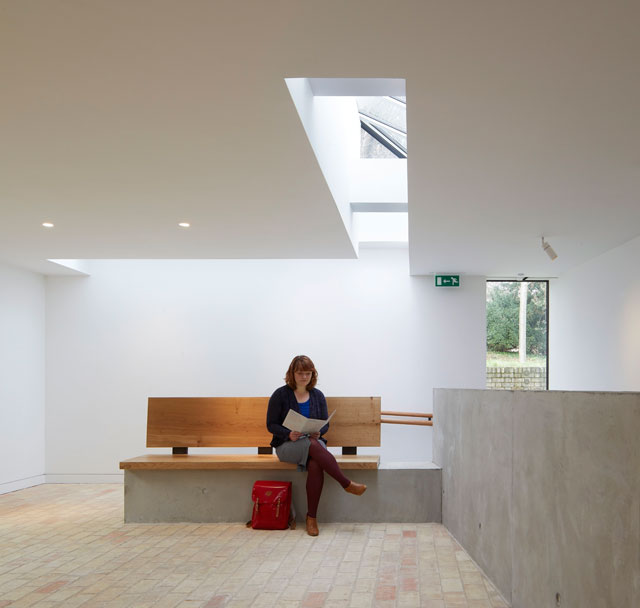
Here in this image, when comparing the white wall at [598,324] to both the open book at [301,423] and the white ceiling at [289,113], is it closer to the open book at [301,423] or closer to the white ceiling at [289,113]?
the white ceiling at [289,113]

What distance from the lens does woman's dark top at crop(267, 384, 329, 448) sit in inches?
269

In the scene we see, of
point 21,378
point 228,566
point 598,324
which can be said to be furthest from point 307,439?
point 21,378

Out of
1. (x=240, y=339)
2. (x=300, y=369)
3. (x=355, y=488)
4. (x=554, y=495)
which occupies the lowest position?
(x=355, y=488)

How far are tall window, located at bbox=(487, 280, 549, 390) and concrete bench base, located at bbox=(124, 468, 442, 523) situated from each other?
175 inches

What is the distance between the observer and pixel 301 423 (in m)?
6.59

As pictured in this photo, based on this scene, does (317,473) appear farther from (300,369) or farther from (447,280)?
(447,280)

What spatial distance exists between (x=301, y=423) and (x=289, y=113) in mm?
3273

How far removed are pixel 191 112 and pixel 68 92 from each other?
676 millimetres

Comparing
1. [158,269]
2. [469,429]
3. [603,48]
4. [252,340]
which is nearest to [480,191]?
[469,429]

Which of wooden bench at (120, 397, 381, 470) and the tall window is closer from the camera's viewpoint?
wooden bench at (120, 397, 381, 470)

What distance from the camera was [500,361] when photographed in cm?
Answer: 1095

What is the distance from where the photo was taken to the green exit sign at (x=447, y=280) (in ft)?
33.9

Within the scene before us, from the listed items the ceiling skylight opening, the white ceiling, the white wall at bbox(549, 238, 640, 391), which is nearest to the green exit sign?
the white wall at bbox(549, 238, 640, 391)

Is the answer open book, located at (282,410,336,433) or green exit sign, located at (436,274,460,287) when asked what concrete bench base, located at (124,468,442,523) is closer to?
open book, located at (282,410,336,433)
